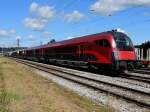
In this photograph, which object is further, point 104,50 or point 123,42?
point 123,42

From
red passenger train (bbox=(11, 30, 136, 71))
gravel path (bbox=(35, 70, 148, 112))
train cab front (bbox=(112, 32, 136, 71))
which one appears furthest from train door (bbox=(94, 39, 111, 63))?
gravel path (bbox=(35, 70, 148, 112))

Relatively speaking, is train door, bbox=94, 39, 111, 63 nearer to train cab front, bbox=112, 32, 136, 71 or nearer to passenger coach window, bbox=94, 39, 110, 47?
passenger coach window, bbox=94, 39, 110, 47

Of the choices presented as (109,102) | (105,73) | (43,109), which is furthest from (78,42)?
(43,109)

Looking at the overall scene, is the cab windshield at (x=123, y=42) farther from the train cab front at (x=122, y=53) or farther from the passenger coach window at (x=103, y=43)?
the passenger coach window at (x=103, y=43)

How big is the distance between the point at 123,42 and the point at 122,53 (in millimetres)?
1090

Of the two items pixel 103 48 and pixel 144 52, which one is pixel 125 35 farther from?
pixel 144 52

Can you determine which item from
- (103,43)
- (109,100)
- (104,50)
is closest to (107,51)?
(104,50)

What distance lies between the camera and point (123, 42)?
26031 millimetres

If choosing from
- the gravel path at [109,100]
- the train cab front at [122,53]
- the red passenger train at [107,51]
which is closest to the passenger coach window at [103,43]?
the red passenger train at [107,51]

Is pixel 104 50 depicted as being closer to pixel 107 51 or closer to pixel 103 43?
pixel 107 51

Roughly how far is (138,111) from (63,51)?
27531 mm

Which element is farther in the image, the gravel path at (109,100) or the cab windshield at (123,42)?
the cab windshield at (123,42)

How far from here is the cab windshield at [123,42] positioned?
25.5 meters

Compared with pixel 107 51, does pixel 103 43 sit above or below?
above
